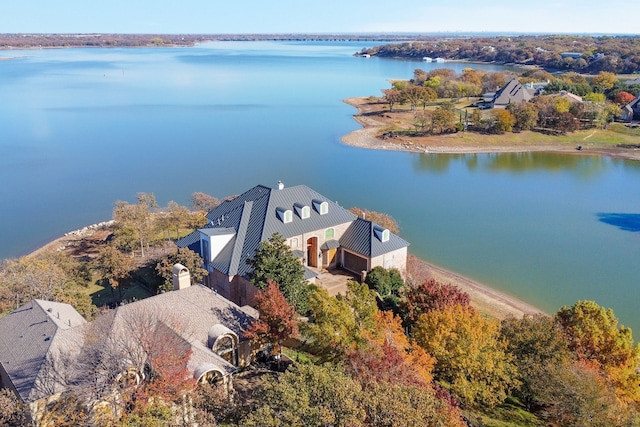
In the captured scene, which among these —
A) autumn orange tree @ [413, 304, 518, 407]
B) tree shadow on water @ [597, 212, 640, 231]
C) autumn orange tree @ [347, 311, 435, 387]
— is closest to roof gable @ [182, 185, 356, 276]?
autumn orange tree @ [347, 311, 435, 387]

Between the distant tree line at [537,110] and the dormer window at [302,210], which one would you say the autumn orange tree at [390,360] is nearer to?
the dormer window at [302,210]

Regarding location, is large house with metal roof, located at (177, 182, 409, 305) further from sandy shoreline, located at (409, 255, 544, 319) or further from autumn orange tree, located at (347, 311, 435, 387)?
autumn orange tree, located at (347, 311, 435, 387)

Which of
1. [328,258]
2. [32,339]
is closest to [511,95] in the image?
[328,258]

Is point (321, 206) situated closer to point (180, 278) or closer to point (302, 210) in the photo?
point (302, 210)

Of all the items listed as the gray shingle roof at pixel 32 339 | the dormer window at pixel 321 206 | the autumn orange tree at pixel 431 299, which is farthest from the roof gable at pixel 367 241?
the gray shingle roof at pixel 32 339

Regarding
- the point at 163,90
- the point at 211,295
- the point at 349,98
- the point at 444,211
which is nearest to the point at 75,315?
the point at 211,295

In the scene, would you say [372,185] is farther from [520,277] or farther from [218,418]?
[218,418]
